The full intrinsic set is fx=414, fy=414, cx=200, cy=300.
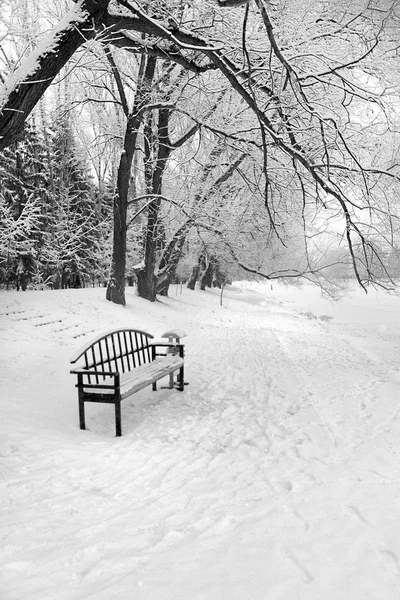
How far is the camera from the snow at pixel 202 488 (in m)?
2.20

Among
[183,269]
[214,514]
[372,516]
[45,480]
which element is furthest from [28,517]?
[183,269]

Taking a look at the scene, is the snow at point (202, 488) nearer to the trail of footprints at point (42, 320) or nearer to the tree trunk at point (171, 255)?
the trail of footprints at point (42, 320)

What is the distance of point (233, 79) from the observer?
16.5 feet

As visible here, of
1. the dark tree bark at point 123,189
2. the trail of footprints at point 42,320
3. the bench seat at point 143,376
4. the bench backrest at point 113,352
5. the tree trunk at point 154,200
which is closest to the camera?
the bench seat at point 143,376

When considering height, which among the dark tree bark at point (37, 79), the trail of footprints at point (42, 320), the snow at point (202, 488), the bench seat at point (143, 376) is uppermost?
the dark tree bark at point (37, 79)

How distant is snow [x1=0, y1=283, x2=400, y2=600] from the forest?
2209 millimetres

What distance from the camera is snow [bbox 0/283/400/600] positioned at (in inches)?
86.6

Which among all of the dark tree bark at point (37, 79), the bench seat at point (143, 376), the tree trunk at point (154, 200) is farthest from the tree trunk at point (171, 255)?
the dark tree bark at point (37, 79)

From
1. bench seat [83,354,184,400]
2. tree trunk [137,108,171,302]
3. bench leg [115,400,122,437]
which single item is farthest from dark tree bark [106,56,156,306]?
bench leg [115,400,122,437]

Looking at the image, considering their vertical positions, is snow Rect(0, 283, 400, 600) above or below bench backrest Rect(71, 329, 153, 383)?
below

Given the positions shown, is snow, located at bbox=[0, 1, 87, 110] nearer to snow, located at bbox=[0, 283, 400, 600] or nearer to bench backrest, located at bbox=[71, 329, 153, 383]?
bench backrest, located at bbox=[71, 329, 153, 383]

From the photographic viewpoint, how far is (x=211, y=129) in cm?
830

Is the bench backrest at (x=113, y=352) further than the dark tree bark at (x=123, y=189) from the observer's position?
No

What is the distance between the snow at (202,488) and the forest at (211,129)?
221cm
